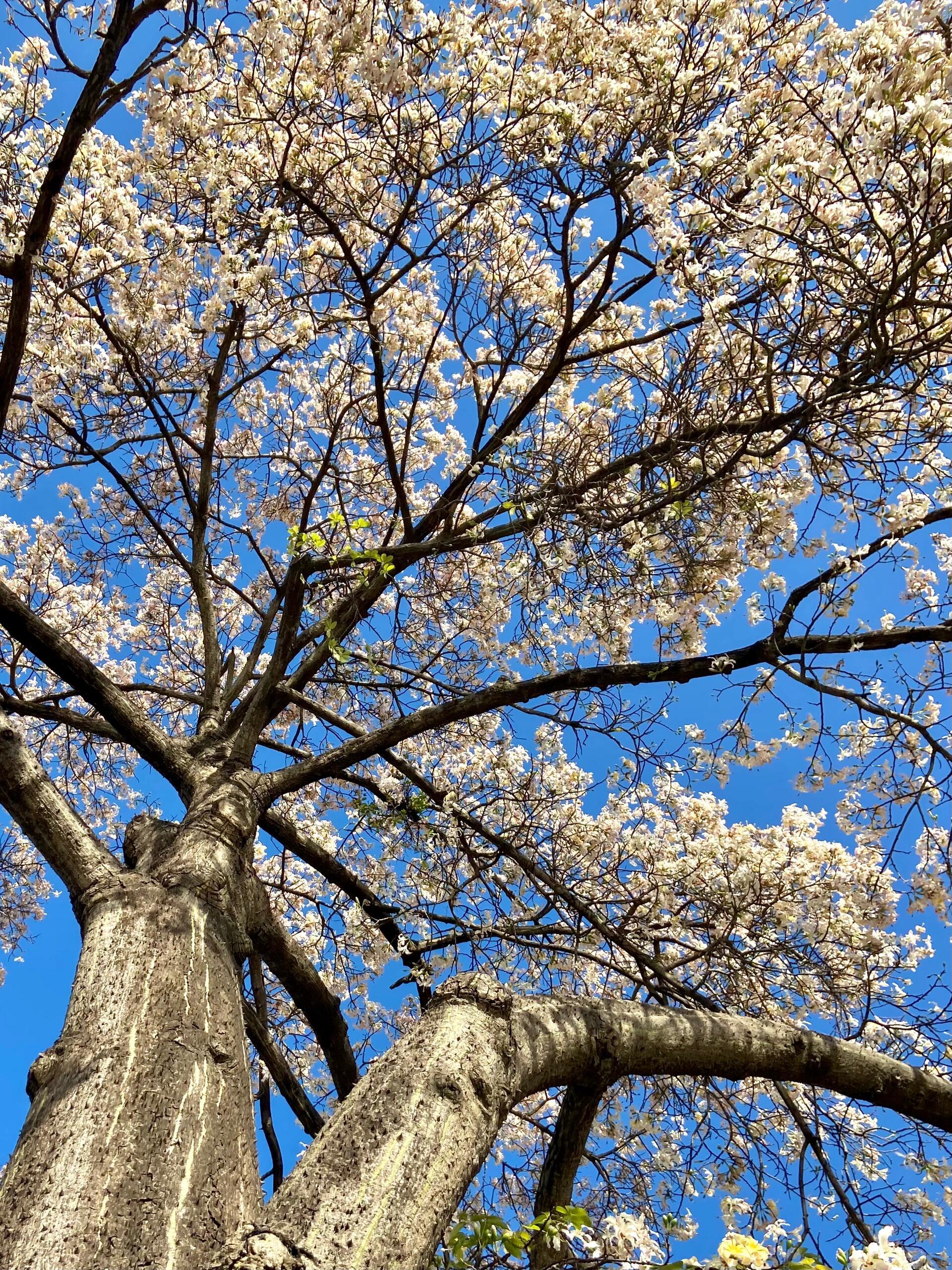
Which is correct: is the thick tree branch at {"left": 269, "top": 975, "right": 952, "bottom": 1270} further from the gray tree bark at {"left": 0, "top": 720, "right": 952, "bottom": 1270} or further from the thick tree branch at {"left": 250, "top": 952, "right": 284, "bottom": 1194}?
the thick tree branch at {"left": 250, "top": 952, "right": 284, "bottom": 1194}

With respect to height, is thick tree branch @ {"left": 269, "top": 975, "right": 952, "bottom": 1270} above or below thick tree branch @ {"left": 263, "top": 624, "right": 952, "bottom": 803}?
below

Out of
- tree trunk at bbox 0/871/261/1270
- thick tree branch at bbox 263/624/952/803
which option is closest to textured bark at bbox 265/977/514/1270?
tree trunk at bbox 0/871/261/1270

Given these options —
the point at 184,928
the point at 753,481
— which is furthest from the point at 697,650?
the point at 184,928

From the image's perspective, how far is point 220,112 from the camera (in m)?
4.80

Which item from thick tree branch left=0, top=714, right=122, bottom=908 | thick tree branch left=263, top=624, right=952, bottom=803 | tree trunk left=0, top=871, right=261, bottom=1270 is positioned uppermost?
thick tree branch left=263, top=624, right=952, bottom=803

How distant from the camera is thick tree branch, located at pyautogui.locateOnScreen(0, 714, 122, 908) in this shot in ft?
9.12

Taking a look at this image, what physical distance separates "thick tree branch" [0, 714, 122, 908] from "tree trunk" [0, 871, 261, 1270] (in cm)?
25

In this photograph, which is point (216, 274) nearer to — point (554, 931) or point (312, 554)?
point (312, 554)

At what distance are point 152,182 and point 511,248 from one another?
220 centimetres

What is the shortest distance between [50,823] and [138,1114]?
1292mm

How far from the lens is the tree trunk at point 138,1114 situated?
1598 millimetres

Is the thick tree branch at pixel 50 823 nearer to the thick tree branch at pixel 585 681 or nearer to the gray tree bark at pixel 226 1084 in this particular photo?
the gray tree bark at pixel 226 1084

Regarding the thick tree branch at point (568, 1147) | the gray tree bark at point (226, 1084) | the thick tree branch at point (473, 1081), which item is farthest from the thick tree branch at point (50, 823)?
the thick tree branch at point (568, 1147)

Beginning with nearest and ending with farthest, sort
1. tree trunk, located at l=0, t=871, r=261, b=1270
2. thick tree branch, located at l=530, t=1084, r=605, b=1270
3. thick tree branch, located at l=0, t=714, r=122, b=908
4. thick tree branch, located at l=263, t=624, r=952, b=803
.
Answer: tree trunk, located at l=0, t=871, r=261, b=1270 < thick tree branch, located at l=530, t=1084, r=605, b=1270 < thick tree branch, located at l=0, t=714, r=122, b=908 < thick tree branch, located at l=263, t=624, r=952, b=803
